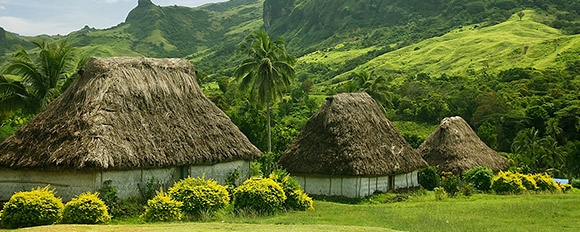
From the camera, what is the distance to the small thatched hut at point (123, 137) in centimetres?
1698

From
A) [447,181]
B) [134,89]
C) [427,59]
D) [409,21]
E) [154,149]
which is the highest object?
[409,21]

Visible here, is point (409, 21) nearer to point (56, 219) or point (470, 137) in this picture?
point (470, 137)

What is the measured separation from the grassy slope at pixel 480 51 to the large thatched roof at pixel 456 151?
70.8 m

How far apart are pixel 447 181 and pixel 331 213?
11505 millimetres

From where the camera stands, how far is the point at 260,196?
658 inches

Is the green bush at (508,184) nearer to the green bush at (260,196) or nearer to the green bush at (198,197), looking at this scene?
the green bush at (260,196)

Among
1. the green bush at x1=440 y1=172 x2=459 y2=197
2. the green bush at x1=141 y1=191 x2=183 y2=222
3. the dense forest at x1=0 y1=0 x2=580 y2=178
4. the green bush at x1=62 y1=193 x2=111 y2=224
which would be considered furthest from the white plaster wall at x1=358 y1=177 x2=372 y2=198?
the green bush at x1=62 y1=193 x2=111 y2=224

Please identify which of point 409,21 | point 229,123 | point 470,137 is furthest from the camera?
point 409,21

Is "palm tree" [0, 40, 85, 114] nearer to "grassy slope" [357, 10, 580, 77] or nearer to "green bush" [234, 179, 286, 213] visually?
"green bush" [234, 179, 286, 213]

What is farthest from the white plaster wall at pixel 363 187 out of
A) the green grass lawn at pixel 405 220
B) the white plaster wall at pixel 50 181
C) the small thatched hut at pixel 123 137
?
the white plaster wall at pixel 50 181

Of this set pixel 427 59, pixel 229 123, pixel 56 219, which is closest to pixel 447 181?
pixel 229 123

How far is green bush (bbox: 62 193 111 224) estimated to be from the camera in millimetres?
14305

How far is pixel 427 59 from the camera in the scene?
12494cm

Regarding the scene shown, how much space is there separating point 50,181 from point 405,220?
11.7 metres
